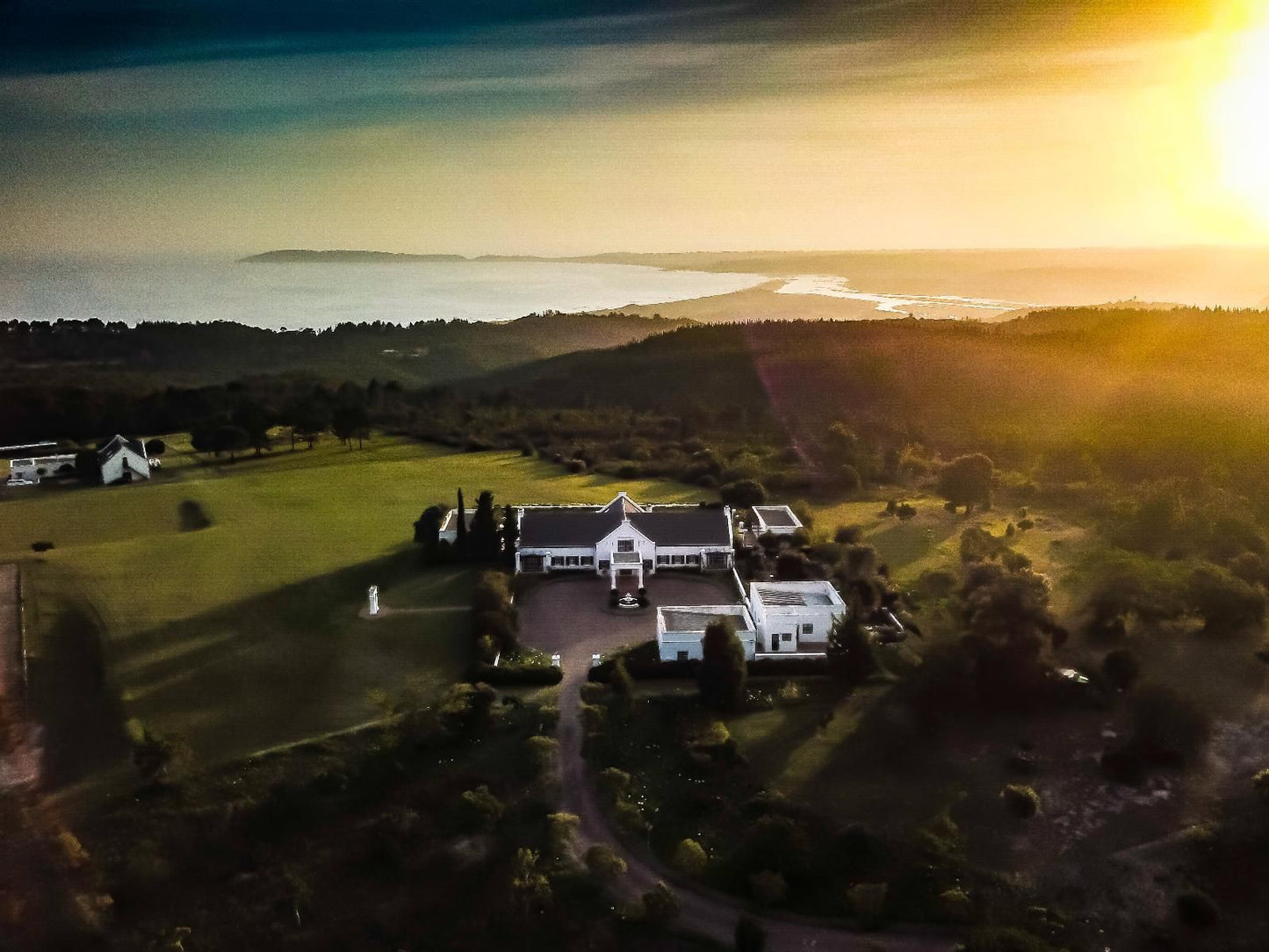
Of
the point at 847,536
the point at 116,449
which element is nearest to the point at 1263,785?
the point at 847,536

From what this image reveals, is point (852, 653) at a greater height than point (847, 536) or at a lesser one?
lesser

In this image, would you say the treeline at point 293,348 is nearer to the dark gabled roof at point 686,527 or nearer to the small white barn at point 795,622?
the dark gabled roof at point 686,527

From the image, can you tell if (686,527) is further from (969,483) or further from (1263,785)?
(1263,785)

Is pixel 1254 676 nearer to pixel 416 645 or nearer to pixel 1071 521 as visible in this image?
pixel 1071 521

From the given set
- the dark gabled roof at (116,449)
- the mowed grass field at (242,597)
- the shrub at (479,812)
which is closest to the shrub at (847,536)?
the mowed grass field at (242,597)

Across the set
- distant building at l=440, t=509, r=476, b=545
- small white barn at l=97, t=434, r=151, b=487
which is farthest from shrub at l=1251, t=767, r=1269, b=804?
small white barn at l=97, t=434, r=151, b=487

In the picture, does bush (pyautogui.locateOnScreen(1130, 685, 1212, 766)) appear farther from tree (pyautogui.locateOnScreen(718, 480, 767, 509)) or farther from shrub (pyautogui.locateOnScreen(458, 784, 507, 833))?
tree (pyautogui.locateOnScreen(718, 480, 767, 509))
